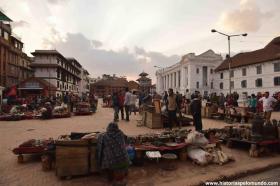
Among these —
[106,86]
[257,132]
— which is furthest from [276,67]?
[106,86]

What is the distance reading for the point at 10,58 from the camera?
47.7 meters

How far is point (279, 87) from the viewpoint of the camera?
42.2m

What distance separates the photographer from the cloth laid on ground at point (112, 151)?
215 inches

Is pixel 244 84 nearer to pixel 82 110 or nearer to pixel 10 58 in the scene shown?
pixel 82 110

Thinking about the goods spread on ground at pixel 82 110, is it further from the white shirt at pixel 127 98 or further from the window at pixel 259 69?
the window at pixel 259 69

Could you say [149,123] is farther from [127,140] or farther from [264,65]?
[264,65]

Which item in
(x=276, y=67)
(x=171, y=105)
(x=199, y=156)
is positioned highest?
(x=276, y=67)

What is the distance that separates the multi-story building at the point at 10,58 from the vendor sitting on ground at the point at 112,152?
4202 cm

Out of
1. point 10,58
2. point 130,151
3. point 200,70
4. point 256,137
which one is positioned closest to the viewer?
point 130,151

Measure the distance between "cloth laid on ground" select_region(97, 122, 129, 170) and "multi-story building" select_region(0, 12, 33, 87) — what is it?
138 feet

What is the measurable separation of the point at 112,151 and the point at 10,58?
49.4 m

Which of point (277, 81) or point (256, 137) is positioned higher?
point (277, 81)

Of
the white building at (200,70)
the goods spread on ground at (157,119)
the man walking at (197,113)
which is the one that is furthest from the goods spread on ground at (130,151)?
the white building at (200,70)

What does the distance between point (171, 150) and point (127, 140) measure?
4.46 feet
